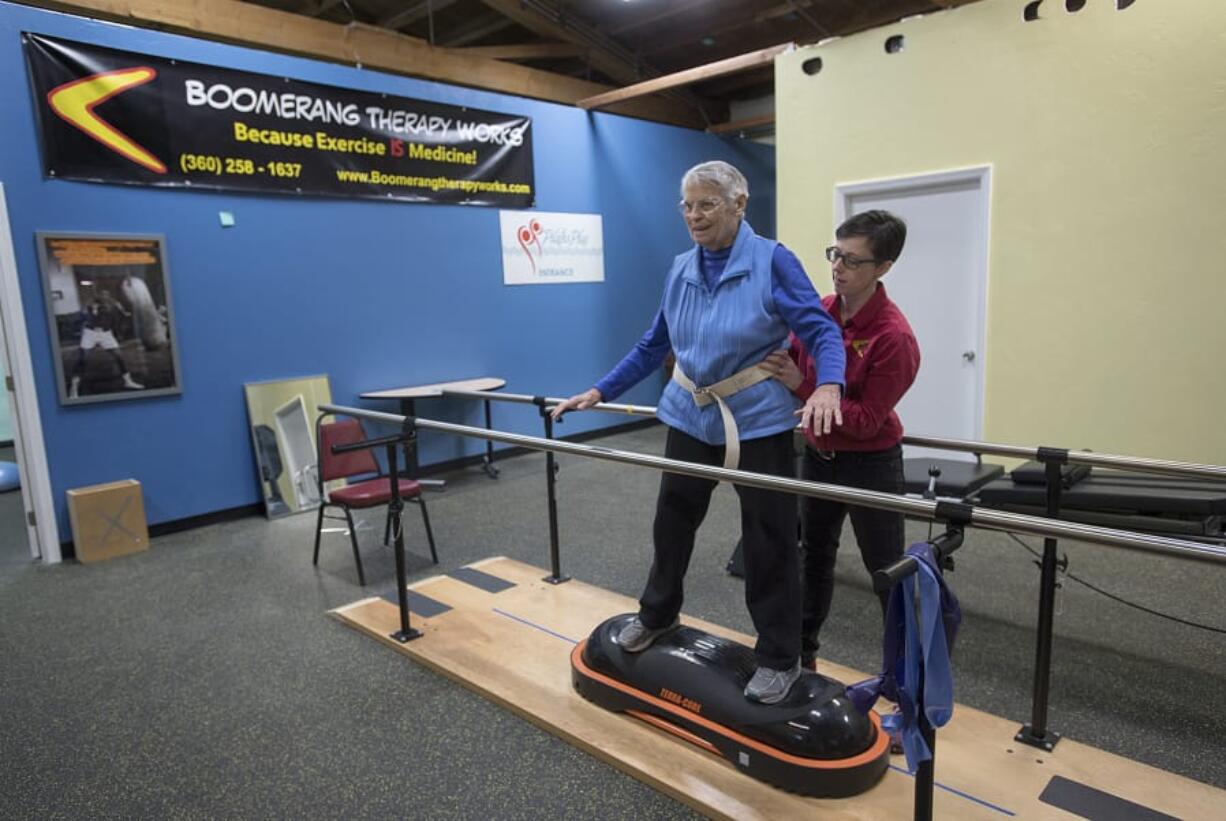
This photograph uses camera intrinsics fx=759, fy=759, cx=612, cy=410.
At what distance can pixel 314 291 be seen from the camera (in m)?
5.09

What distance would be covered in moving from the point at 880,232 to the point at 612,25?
594 centimetres

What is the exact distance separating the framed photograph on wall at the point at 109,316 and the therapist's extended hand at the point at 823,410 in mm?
4110

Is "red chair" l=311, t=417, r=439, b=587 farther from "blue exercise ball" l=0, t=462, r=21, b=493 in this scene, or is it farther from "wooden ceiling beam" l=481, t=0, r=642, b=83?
"wooden ceiling beam" l=481, t=0, r=642, b=83

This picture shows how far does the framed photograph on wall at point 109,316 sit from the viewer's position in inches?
161

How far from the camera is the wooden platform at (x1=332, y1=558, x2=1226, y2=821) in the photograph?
1832 millimetres

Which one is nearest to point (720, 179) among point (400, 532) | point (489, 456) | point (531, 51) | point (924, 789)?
point (924, 789)

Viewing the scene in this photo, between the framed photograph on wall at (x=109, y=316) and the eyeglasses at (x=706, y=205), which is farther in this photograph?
the framed photograph on wall at (x=109, y=316)

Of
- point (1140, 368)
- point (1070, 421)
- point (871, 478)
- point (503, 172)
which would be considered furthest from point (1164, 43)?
point (503, 172)

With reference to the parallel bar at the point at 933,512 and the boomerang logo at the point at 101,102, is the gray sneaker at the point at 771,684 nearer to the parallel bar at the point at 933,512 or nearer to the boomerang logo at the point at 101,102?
the parallel bar at the point at 933,512

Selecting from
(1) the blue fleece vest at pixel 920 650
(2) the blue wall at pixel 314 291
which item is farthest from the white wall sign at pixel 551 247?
(1) the blue fleece vest at pixel 920 650

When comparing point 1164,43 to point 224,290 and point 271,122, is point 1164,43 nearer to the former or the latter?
point 271,122

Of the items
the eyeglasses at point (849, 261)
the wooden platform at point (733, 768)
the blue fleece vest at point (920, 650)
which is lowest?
the wooden platform at point (733, 768)

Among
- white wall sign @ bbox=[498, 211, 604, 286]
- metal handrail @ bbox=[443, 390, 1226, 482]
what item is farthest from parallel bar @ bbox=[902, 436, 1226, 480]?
white wall sign @ bbox=[498, 211, 604, 286]

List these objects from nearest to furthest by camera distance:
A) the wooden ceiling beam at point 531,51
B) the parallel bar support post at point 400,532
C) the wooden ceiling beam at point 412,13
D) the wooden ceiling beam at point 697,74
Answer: the parallel bar support post at point 400,532
the wooden ceiling beam at point 697,74
the wooden ceiling beam at point 412,13
the wooden ceiling beam at point 531,51
